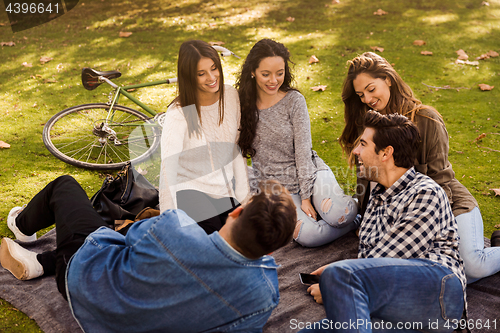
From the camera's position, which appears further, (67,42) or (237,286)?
(67,42)

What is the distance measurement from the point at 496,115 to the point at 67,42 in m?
7.53

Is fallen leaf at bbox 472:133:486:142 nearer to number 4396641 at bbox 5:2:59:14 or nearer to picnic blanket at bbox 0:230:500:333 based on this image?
picnic blanket at bbox 0:230:500:333

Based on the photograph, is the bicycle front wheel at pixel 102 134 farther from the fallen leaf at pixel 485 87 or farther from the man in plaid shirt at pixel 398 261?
the fallen leaf at pixel 485 87

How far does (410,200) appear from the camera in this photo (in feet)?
8.43

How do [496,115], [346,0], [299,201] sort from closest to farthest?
[299,201]
[496,115]
[346,0]

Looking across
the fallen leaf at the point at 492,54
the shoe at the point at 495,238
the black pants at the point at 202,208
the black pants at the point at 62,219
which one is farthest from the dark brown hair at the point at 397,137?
the fallen leaf at the point at 492,54

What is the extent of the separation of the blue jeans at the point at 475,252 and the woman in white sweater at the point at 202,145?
181 centimetres

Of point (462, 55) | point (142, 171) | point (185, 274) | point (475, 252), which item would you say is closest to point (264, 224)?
point (185, 274)

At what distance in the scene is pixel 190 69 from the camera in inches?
124

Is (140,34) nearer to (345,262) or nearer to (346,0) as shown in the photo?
(346,0)

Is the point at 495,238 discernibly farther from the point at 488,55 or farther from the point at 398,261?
the point at 488,55

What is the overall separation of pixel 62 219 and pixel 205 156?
1253 mm

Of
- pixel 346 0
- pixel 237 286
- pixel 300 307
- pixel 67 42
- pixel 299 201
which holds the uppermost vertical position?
pixel 346 0

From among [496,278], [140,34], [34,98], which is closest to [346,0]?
[140,34]
